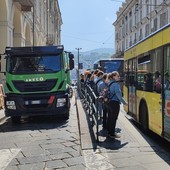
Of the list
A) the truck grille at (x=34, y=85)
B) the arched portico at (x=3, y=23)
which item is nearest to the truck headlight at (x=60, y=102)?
the truck grille at (x=34, y=85)

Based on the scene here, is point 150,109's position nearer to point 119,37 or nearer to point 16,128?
point 16,128

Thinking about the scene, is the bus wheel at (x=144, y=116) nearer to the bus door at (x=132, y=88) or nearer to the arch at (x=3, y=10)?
the bus door at (x=132, y=88)

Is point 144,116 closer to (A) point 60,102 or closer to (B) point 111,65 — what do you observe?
(A) point 60,102

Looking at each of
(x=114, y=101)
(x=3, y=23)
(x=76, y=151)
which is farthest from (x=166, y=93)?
(x=3, y=23)

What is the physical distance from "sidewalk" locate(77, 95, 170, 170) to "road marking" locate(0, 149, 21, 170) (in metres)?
1.46

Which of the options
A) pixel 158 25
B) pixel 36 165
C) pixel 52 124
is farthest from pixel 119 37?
pixel 36 165

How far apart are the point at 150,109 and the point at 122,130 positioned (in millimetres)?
1128

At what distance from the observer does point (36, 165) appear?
7355mm

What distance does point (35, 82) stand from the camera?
13.5 m

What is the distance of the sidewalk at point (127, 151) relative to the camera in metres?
7.16

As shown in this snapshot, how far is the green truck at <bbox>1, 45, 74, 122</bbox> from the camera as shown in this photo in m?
13.4

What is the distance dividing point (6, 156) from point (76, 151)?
4.76 ft

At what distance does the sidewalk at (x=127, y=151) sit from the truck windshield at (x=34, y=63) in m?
3.83

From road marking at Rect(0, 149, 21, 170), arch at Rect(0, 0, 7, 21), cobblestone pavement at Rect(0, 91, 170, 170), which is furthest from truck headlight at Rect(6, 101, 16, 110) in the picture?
arch at Rect(0, 0, 7, 21)
